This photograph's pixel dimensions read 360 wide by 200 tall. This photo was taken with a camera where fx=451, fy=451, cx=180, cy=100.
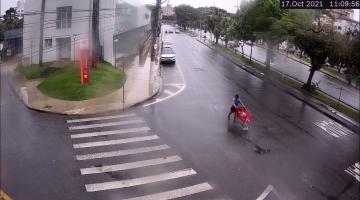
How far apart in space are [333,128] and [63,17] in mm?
14311

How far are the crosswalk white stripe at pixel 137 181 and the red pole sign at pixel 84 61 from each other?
7.42 m

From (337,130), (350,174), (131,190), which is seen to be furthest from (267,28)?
(131,190)

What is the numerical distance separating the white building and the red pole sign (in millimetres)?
336

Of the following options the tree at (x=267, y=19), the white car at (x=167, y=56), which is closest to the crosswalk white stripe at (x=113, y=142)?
the tree at (x=267, y=19)

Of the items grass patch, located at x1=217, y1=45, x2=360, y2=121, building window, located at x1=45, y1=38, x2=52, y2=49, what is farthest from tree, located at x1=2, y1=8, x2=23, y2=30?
grass patch, located at x1=217, y1=45, x2=360, y2=121

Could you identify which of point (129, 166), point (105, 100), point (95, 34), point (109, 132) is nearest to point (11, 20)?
point (129, 166)

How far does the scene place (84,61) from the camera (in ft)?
67.4

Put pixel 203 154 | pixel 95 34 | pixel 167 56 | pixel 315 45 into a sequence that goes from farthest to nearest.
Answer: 1. pixel 167 56
2. pixel 315 45
3. pixel 95 34
4. pixel 203 154

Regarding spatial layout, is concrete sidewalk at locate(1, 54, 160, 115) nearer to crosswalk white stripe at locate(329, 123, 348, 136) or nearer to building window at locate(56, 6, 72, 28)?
building window at locate(56, 6, 72, 28)

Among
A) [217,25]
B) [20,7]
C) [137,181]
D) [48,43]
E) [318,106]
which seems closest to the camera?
[137,181]

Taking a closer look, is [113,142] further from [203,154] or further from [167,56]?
[167,56]

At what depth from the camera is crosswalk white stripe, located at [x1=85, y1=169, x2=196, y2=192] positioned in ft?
43.9
